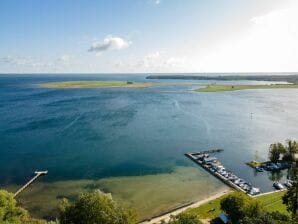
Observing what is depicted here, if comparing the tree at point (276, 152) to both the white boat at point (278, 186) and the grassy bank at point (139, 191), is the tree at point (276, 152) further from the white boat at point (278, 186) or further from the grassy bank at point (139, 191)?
the grassy bank at point (139, 191)

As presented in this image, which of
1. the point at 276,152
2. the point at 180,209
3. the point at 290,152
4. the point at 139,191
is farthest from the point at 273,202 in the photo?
the point at 290,152

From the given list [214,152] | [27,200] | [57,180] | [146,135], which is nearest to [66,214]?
[27,200]

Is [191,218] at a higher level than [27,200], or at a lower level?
higher

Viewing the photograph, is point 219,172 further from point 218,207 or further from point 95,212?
point 95,212

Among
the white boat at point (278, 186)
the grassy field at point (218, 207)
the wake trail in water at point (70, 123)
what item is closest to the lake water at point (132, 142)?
the wake trail in water at point (70, 123)

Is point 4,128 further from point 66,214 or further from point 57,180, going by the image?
point 66,214

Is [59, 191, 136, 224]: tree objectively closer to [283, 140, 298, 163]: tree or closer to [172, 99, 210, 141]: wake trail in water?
[283, 140, 298, 163]: tree

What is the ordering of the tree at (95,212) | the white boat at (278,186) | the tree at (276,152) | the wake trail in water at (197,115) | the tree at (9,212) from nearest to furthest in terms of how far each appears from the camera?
the tree at (95,212) → the tree at (9,212) → the white boat at (278,186) → the tree at (276,152) → the wake trail in water at (197,115)
